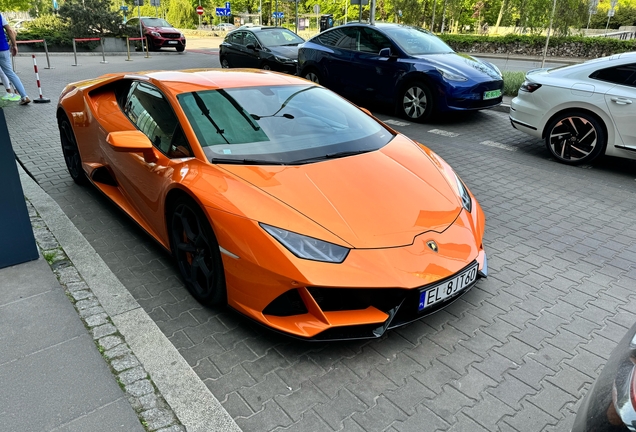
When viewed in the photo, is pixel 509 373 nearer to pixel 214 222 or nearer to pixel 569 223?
pixel 214 222

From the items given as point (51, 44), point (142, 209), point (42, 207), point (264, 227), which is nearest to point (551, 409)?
point (264, 227)

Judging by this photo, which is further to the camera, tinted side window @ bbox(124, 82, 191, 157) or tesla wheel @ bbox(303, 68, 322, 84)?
tesla wheel @ bbox(303, 68, 322, 84)

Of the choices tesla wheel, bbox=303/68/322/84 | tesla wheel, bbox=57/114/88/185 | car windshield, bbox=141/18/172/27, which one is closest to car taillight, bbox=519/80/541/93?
tesla wheel, bbox=303/68/322/84

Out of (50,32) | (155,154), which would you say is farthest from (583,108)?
(50,32)

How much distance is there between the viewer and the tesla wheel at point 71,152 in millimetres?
5090

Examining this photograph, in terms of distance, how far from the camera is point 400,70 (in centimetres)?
866

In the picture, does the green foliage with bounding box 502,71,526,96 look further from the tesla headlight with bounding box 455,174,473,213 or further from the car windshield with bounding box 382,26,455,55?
the tesla headlight with bounding box 455,174,473,213

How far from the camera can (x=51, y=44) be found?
23.9 m

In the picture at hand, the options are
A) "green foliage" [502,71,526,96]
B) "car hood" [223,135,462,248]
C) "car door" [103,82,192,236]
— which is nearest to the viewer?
"car hood" [223,135,462,248]

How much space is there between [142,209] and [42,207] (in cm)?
145

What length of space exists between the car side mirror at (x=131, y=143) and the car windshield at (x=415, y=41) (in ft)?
21.3

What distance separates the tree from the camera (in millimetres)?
24734

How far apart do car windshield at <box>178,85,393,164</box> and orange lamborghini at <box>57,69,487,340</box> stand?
0.5 inches

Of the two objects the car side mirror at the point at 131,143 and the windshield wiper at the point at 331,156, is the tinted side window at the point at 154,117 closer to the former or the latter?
the car side mirror at the point at 131,143
